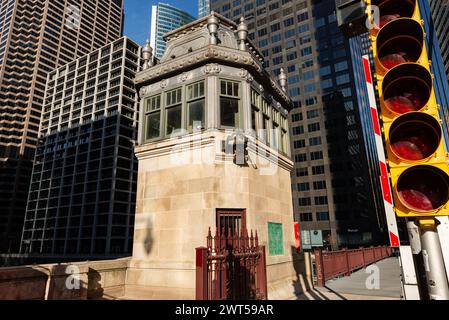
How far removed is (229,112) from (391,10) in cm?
885

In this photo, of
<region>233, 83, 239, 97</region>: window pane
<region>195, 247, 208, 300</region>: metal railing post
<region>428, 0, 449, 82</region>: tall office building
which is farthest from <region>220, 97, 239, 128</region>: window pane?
<region>428, 0, 449, 82</region>: tall office building

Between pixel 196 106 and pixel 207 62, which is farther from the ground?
pixel 207 62

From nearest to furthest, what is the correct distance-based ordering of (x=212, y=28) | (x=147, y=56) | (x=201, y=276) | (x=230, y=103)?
1. (x=201, y=276)
2. (x=230, y=103)
3. (x=212, y=28)
4. (x=147, y=56)

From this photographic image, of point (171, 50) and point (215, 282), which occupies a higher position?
point (171, 50)

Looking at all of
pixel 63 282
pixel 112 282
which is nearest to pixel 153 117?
pixel 112 282

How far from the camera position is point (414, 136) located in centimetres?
353

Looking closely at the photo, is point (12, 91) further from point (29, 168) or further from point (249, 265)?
point (249, 265)

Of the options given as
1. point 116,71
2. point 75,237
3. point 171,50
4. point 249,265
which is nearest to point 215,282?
point 249,265

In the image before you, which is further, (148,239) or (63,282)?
(148,239)

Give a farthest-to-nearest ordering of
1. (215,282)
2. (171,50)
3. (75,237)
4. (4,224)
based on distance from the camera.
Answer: (4,224)
(75,237)
(171,50)
(215,282)

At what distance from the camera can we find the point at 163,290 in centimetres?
1062

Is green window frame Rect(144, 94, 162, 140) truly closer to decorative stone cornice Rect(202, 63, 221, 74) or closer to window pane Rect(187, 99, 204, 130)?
window pane Rect(187, 99, 204, 130)

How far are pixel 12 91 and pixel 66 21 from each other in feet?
142

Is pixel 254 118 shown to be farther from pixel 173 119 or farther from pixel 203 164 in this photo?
pixel 173 119
